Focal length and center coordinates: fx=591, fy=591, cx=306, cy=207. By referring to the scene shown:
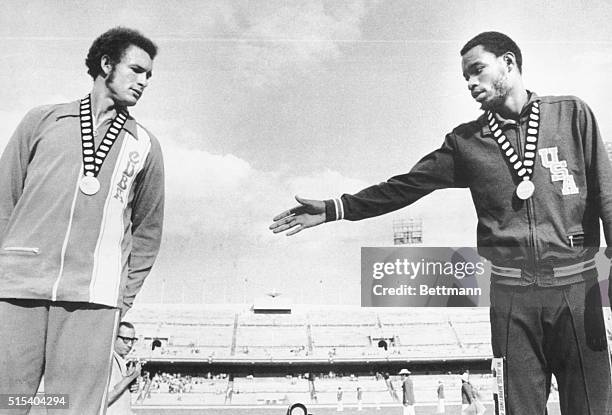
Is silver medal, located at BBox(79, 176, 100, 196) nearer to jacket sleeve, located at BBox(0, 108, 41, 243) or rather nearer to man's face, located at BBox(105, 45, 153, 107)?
jacket sleeve, located at BBox(0, 108, 41, 243)

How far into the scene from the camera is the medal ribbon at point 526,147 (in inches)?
104

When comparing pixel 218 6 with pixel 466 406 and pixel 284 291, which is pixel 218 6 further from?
pixel 466 406

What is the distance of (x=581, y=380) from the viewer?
2.35 meters

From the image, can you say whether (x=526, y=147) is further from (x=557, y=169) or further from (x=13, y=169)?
(x=13, y=169)

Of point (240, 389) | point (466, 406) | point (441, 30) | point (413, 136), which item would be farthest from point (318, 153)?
point (240, 389)

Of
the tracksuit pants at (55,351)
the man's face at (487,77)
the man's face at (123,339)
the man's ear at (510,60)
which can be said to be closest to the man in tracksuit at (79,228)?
the tracksuit pants at (55,351)

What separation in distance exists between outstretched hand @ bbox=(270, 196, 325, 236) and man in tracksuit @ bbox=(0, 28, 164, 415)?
583 mm

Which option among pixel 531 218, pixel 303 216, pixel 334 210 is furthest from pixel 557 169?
pixel 303 216

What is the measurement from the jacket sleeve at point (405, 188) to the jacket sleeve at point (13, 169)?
4.19ft

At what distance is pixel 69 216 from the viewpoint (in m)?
2.28

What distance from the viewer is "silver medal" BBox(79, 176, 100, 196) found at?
2346 mm

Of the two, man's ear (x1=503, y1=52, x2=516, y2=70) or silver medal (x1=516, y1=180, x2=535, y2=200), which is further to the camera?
man's ear (x1=503, y1=52, x2=516, y2=70)

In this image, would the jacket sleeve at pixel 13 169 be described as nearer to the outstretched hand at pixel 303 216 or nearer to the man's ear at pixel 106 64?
the man's ear at pixel 106 64

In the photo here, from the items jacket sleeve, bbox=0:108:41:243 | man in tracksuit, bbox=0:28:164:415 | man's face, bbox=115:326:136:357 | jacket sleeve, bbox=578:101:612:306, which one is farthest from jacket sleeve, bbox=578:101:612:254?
jacket sleeve, bbox=0:108:41:243
